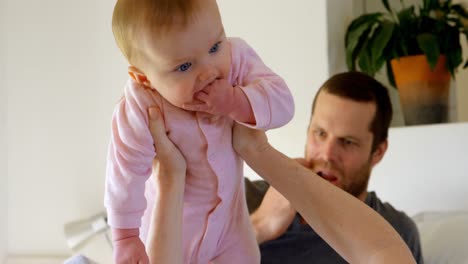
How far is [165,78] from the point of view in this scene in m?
0.86

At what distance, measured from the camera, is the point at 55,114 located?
8.63ft

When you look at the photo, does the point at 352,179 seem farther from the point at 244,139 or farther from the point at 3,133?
the point at 3,133

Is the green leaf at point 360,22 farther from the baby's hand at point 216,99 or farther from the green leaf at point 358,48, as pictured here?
the baby's hand at point 216,99

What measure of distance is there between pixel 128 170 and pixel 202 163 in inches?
4.7

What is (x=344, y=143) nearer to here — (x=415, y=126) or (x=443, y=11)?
(x=415, y=126)

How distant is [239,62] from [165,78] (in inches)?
5.9

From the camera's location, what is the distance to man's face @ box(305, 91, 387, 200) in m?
1.73

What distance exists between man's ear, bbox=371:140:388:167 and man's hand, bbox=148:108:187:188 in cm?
100

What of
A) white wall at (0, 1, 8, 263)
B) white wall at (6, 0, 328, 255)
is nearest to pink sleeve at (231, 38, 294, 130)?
white wall at (6, 0, 328, 255)

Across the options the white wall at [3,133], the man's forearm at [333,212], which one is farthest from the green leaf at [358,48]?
the white wall at [3,133]

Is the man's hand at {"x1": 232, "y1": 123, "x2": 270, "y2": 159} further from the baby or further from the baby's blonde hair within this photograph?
the baby's blonde hair

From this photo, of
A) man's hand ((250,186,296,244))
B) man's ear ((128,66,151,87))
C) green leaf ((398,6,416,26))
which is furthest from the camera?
green leaf ((398,6,416,26))

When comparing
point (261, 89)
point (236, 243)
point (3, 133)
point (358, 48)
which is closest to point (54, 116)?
point (3, 133)

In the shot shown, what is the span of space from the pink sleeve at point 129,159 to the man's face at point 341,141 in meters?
0.88
